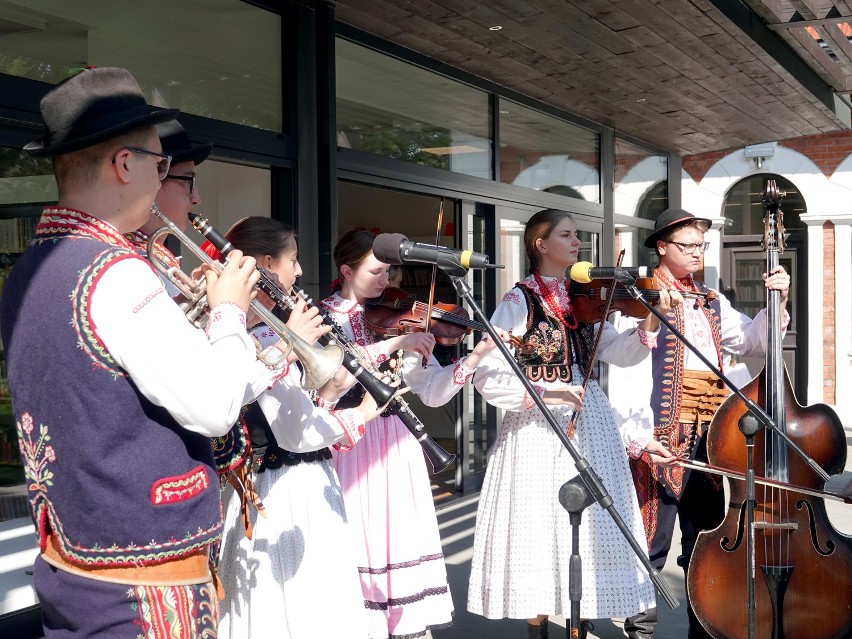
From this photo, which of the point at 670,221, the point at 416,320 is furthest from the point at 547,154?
the point at 416,320

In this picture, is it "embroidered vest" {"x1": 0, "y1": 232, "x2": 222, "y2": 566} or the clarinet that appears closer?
"embroidered vest" {"x1": 0, "y1": 232, "x2": 222, "y2": 566}

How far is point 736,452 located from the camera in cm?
346

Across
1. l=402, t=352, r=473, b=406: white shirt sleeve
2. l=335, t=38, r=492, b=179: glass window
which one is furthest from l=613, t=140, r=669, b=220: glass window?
l=402, t=352, r=473, b=406: white shirt sleeve

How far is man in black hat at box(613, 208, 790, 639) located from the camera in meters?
3.93

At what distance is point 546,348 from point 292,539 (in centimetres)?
149

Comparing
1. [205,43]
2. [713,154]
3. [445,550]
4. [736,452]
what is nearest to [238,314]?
[736,452]

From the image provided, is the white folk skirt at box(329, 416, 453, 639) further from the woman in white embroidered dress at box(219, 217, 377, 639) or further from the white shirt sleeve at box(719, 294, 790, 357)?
the white shirt sleeve at box(719, 294, 790, 357)

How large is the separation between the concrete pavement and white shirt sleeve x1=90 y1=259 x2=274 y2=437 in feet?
6.91

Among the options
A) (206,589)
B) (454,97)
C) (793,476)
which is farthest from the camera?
(454,97)

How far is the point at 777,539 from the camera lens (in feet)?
11.0

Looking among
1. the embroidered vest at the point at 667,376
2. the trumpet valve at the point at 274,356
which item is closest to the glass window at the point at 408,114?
the embroidered vest at the point at 667,376

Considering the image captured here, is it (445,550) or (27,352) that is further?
(445,550)

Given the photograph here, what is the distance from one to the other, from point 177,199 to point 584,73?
440cm

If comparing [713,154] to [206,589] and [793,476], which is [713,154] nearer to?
[793,476]
